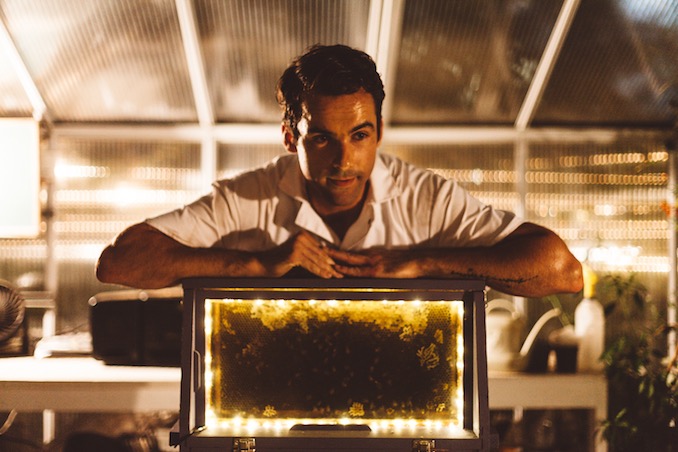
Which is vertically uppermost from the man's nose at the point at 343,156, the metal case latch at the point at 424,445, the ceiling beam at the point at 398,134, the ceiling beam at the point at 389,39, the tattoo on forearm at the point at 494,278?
the ceiling beam at the point at 389,39

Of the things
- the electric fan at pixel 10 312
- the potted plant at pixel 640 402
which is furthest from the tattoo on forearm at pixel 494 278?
the electric fan at pixel 10 312

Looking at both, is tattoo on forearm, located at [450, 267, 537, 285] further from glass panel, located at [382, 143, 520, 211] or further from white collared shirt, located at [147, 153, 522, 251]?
glass panel, located at [382, 143, 520, 211]

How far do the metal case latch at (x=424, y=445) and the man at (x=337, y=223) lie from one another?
1.24ft

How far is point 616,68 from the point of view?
2.96m

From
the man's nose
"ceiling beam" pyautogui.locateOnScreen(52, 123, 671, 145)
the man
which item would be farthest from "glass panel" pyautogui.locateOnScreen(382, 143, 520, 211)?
the man's nose

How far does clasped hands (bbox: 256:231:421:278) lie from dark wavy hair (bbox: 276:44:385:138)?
348 millimetres

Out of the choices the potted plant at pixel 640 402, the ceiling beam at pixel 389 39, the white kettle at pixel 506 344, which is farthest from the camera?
the ceiling beam at pixel 389 39

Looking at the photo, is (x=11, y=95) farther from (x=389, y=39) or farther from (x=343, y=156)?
(x=343, y=156)

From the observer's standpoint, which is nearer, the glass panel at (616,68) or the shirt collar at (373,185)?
the shirt collar at (373,185)

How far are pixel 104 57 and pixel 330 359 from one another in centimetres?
216

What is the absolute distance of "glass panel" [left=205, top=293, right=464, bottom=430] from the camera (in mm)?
1387

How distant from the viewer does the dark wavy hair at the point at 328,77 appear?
1562mm

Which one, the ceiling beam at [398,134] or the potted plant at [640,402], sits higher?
the ceiling beam at [398,134]

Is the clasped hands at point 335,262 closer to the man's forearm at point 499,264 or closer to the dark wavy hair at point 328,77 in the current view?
the man's forearm at point 499,264
